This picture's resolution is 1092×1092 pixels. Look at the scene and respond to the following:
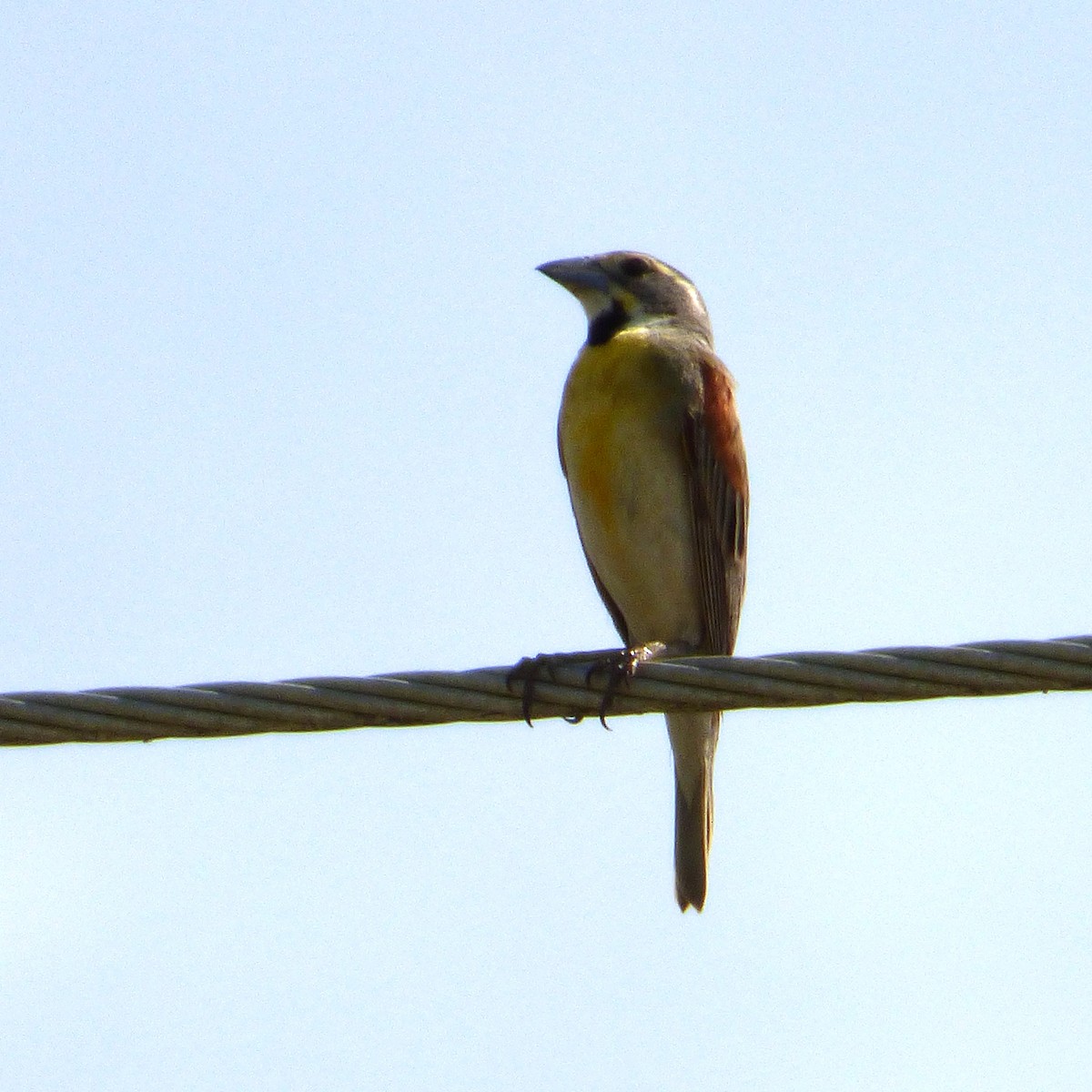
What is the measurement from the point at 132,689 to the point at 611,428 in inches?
131

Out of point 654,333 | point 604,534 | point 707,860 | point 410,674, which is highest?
point 654,333

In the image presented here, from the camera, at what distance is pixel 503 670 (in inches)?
190

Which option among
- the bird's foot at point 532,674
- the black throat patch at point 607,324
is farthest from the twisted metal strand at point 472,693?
the black throat patch at point 607,324

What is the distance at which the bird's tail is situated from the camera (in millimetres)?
7727

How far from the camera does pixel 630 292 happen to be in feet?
28.6

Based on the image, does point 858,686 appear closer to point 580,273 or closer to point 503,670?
point 503,670

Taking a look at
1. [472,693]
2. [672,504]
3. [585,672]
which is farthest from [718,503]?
[472,693]

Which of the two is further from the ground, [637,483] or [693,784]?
[637,483]

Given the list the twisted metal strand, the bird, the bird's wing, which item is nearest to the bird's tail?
the bird

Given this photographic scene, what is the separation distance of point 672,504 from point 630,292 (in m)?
1.63

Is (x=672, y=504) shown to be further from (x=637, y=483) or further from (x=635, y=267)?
(x=635, y=267)

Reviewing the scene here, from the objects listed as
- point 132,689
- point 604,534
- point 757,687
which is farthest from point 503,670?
point 604,534

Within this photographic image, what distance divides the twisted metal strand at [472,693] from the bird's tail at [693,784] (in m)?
2.92

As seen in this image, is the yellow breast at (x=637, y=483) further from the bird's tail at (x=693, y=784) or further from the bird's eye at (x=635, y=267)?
the bird's eye at (x=635, y=267)
